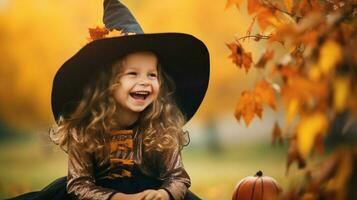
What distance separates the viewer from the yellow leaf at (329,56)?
208cm

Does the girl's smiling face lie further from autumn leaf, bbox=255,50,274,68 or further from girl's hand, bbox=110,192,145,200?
autumn leaf, bbox=255,50,274,68

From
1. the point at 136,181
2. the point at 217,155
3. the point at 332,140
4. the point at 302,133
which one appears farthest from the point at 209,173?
the point at 302,133

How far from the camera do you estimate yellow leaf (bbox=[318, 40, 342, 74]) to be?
208 centimetres

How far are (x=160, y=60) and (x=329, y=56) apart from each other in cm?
174

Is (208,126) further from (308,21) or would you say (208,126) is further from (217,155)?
(308,21)

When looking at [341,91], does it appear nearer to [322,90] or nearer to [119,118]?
[322,90]

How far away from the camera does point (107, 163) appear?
11.9 feet

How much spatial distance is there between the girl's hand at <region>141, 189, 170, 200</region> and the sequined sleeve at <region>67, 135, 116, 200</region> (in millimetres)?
175

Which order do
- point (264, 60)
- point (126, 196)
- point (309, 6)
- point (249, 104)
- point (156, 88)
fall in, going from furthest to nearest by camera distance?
point (156, 88) < point (126, 196) < point (249, 104) < point (309, 6) < point (264, 60)

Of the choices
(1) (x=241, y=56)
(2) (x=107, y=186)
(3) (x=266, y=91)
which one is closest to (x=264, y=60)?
(3) (x=266, y=91)

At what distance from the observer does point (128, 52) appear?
3.63 m

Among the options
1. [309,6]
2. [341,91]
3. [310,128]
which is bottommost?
[310,128]

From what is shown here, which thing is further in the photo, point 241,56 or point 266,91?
point 241,56

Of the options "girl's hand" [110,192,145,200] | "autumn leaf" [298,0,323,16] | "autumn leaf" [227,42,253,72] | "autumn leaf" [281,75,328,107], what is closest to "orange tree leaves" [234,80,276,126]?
"autumn leaf" [227,42,253,72]
